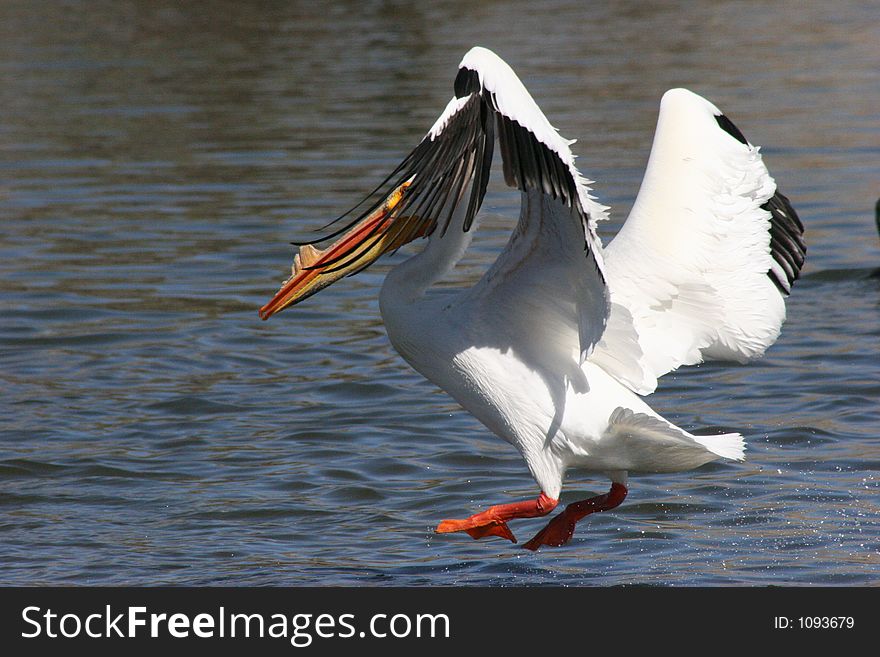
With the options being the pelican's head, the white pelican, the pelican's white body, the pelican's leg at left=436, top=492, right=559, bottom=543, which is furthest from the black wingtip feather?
the pelican's head

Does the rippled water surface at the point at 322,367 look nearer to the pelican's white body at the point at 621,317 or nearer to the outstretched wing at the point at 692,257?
the pelican's white body at the point at 621,317

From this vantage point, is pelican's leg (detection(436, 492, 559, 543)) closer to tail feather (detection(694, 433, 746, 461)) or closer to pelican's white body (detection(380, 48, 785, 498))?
pelican's white body (detection(380, 48, 785, 498))

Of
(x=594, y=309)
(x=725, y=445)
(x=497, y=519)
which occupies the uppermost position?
(x=594, y=309)

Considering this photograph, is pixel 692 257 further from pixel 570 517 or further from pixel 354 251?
pixel 354 251

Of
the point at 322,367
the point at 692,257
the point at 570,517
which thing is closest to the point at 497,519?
the point at 570,517

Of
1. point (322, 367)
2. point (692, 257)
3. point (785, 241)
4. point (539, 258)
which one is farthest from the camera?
point (322, 367)

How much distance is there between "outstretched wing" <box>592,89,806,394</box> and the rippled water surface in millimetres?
819

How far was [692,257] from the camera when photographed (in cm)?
589

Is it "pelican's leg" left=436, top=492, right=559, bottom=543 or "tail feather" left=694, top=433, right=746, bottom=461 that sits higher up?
"tail feather" left=694, top=433, right=746, bottom=461

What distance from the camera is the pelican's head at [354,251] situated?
5582 millimetres

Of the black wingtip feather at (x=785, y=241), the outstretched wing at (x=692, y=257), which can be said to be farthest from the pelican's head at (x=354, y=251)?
the black wingtip feather at (x=785, y=241)

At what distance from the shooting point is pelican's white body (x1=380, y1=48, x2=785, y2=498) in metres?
5.60

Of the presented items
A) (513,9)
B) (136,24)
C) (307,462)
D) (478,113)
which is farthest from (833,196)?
(136,24)

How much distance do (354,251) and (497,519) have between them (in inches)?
44.4
